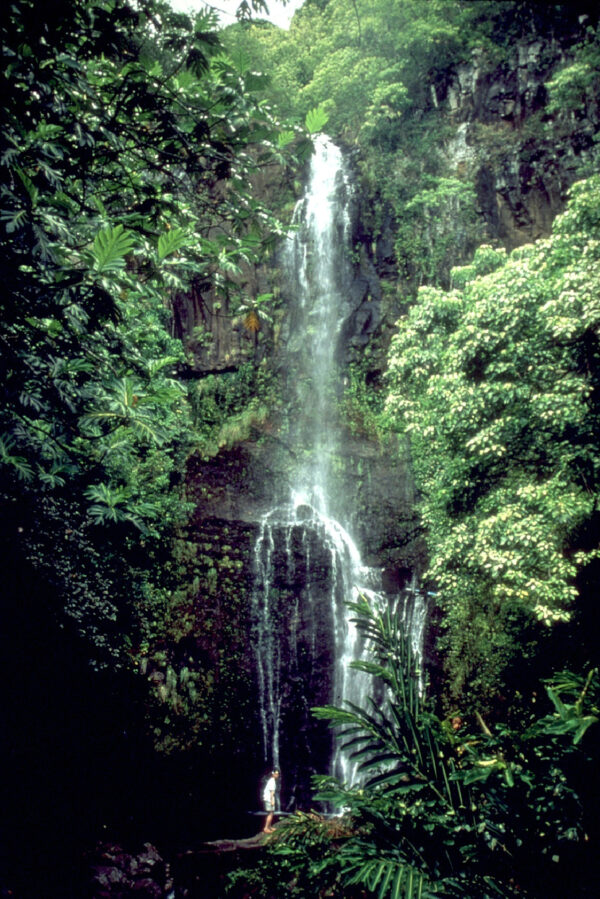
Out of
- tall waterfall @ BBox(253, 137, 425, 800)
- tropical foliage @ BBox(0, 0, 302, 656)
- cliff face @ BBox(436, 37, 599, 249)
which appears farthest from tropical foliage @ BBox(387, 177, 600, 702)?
cliff face @ BBox(436, 37, 599, 249)

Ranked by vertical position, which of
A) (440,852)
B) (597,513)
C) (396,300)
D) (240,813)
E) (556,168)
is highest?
(556,168)

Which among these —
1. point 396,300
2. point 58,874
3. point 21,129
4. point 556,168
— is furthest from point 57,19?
point 556,168

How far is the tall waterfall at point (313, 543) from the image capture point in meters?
10.4

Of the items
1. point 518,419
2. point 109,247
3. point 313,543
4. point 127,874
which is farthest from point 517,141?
point 127,874

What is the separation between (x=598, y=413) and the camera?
454 centimetres

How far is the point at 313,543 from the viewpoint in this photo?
37.6ft

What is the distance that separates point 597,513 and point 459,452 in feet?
7.28

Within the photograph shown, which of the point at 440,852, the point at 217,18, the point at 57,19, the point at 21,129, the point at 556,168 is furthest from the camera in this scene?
the point at 556,168

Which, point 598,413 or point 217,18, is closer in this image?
point 217,18

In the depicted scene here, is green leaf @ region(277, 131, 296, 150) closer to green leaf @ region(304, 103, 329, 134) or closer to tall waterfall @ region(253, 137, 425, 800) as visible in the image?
green leaf @ region(304, 103, 329, 134)

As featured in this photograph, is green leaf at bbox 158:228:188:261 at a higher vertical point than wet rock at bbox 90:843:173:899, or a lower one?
higher

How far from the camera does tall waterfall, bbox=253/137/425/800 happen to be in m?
10.4

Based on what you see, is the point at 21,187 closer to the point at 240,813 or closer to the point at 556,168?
the point at 240,813

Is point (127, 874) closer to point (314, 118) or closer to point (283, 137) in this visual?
point (283, 137)
